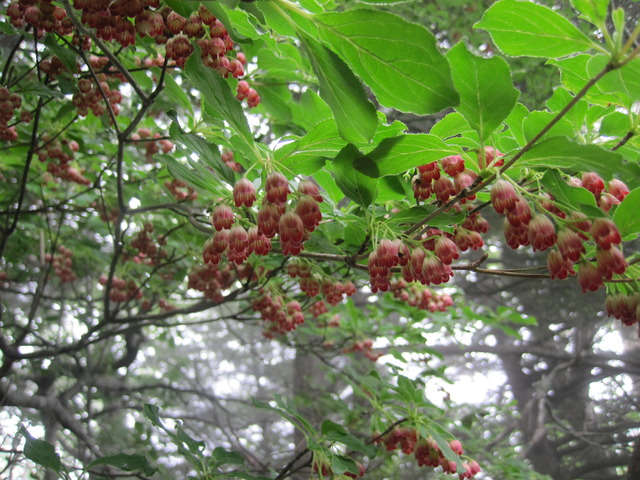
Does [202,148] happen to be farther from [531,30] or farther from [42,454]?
[42,454]

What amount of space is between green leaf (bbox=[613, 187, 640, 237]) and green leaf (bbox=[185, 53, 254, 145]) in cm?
123

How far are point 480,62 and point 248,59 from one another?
172cm

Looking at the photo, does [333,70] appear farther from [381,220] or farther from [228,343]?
[228,343]

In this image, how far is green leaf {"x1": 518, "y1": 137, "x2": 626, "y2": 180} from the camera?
1.19 m

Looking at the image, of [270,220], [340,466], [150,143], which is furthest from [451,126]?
[150,143]

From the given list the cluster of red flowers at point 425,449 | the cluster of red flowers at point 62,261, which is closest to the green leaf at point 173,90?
Result: the cluster of red flowers at point 425,449

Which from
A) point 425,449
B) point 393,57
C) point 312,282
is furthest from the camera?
point 425,449

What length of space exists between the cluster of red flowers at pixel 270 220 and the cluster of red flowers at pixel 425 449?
1.76m

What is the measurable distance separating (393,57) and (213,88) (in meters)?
0.64

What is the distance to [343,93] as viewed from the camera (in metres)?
1.23

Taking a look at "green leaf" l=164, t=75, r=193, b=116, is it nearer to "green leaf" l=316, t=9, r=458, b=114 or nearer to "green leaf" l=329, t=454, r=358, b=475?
"green leaf" l=316, t=9, r=458, b=114

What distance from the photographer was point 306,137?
1583mm

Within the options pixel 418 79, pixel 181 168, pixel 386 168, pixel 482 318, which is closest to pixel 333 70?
pixel 418 79

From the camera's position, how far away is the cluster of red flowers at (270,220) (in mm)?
1438
